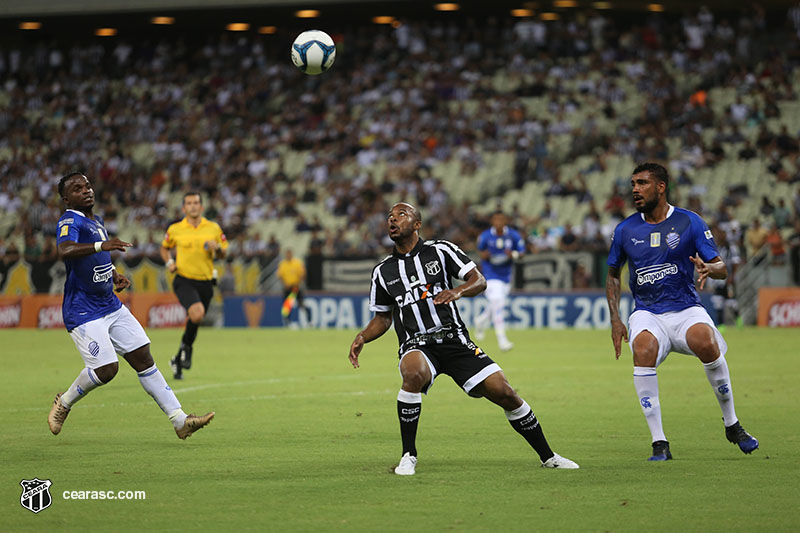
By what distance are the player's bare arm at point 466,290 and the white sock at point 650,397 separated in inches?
66.9

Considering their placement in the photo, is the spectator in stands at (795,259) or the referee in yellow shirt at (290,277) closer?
the spectator in stands at (795,259)

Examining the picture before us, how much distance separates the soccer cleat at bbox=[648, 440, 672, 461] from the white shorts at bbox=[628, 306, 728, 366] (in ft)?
2.13

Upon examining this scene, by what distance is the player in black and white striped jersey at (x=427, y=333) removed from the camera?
8.48m

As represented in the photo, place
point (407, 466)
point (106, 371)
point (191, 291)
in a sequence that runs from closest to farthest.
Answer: point (407, 466)
point (106, 371)
point (191, 291)

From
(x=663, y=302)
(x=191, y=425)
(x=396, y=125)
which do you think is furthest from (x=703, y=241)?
(x=396, y=125)

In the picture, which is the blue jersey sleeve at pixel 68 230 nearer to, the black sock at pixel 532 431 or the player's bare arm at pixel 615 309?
the black sock at pixel 532 431

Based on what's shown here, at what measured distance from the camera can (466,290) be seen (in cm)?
831

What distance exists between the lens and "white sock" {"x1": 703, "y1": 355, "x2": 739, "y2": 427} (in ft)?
30.6

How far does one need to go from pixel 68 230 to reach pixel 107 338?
1026 mm

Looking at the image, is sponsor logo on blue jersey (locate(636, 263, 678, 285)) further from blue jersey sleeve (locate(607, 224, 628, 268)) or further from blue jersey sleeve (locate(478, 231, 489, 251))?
blue jersey sleeve (locate(478, 231, 489, 251))

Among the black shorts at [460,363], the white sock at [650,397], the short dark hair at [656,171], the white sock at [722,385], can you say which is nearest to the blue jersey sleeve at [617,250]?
the short dark hair at [656,171]

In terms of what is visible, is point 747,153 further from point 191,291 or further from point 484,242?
point 191,291

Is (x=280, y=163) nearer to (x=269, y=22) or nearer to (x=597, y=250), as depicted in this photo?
(x=269, y=22)

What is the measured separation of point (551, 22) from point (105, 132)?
18.3m
